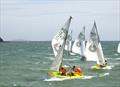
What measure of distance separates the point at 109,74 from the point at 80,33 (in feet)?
74.2

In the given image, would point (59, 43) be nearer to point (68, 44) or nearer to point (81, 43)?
point (81, 43)

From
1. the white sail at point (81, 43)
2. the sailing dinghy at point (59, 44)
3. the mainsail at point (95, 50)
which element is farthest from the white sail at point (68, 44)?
the sailing dinghy at point (59, 44)

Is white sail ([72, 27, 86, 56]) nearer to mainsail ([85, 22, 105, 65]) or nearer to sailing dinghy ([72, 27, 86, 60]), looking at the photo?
sailing dinghy ([72, 27, 86, 60])

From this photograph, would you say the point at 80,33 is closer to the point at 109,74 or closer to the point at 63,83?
the point at 109,74

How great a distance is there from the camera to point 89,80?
48.0 metres

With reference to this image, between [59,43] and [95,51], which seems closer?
[59,43]

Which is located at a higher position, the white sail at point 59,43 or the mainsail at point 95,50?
the white sail at point 59,43

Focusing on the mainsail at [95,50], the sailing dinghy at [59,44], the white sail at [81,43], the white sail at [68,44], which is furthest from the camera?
the white sail at [68,44]

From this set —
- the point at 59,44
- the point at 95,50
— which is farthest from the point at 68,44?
the point at 59,44

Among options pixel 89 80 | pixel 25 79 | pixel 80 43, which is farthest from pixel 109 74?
pixel 80 43

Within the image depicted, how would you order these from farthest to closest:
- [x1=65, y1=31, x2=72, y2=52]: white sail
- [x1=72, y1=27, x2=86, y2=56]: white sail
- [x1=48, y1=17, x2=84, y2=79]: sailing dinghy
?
[x1=65, y1=31, x2=72, y2=52]: white sail
[x1=72, y1=27, x2=86, y2=56]: white sail
[x1=48, y1=17, x2=84, y2=79]: sailing dinghy

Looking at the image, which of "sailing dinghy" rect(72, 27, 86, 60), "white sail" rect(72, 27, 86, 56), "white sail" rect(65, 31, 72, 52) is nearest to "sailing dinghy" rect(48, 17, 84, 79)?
"sailing dinghy" rect(72, 27, 86, 60)

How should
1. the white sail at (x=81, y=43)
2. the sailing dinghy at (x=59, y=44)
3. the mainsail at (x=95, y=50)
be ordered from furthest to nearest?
the white sail at (x=81, y=43) → the mainsail at (x=95, y=50) → the sailing dinghy at (x=59, y=44)

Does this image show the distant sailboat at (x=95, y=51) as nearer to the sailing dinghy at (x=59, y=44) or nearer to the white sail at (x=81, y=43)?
the white sail at (x=81, y=43)
